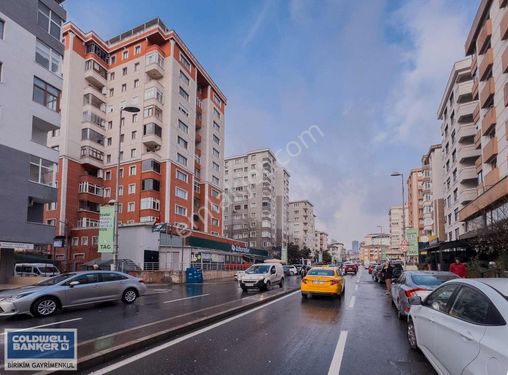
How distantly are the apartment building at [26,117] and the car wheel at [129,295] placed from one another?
12.7 m

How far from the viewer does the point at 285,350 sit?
7223mm

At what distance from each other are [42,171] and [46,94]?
18.8ft

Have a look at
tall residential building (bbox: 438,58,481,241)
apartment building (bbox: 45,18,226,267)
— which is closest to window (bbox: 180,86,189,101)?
apartment building (bbox: 45,18,226,267)

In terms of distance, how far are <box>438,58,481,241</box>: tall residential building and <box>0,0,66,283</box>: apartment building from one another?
38.2 meters

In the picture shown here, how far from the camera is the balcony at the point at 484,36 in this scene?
30.1 meters

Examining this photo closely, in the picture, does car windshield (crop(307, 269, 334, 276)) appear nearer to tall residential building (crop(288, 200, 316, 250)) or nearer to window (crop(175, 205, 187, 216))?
window (crop(175, 205, 187, 216))

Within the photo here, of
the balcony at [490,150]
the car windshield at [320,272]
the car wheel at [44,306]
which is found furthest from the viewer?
the balcony at [490,150]

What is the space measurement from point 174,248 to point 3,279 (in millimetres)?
17840

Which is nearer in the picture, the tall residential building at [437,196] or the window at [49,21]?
the window at [49,21]

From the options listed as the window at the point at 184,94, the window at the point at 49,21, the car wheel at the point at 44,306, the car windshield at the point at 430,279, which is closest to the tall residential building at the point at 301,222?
the window at the point at 184,94

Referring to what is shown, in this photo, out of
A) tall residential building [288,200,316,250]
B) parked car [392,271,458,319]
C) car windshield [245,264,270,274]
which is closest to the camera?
parked car [392,271,458,319]

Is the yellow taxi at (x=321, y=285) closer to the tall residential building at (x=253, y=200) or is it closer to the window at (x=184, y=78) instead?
the window at (x=184, y=78)

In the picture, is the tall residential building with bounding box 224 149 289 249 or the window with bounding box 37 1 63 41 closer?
the window with bounding box 37 1 63 41

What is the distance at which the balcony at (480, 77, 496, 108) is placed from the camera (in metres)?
29.2
